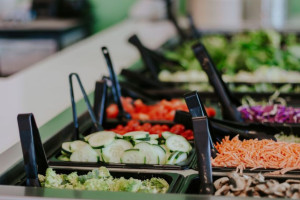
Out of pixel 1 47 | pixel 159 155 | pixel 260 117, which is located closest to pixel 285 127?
pixel 260 117

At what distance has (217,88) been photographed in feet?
8.41

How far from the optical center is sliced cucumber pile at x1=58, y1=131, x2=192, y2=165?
2.12 meters

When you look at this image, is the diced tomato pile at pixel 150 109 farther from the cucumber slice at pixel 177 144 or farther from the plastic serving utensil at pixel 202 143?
the plastic serving utensil at pixel 202 143

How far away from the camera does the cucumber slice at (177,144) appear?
7.22ft

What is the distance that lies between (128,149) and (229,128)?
48 cm

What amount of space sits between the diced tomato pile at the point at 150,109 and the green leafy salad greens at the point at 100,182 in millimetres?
876

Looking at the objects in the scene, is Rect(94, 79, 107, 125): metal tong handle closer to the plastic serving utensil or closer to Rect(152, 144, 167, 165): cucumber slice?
Rect(152, 144, 167, 165): cucumber slice

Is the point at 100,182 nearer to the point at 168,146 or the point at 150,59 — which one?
the point at 168,146

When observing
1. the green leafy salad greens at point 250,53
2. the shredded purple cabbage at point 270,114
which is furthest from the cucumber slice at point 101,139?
the green leafy salad greens at point 250,53

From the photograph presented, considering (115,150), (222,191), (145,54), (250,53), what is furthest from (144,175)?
(250,53)

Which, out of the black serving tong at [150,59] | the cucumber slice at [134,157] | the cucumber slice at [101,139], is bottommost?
the cucumber slice at [134,157]

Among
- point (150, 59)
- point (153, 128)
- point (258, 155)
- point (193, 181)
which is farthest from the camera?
point (150, 59)

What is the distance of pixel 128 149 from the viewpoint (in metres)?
2.16

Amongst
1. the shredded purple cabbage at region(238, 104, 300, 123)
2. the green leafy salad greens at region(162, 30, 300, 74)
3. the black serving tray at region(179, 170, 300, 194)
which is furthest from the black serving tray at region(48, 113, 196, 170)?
the green leafy salad greens at region(162, 30, 300, 74)
